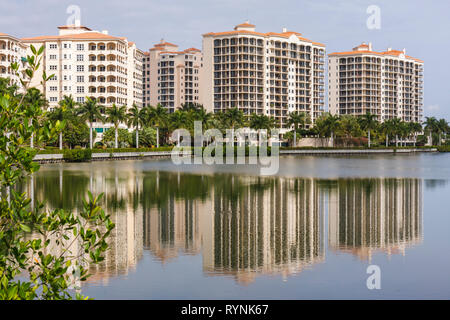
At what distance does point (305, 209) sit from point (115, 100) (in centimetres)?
13634

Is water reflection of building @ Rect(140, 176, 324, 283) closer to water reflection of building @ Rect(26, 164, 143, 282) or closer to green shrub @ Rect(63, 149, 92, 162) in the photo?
water reflection of building @ Rect(26, 164, 143, 282)

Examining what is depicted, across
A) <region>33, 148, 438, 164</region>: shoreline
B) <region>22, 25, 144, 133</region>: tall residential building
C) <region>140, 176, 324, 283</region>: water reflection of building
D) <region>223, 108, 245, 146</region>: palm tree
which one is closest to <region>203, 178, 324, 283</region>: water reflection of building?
<region>140, 176, 324, 283</region>: water reflection of building

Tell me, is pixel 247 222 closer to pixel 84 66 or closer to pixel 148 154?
pixel 148 154

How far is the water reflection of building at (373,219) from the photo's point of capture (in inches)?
1045

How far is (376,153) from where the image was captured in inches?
7608

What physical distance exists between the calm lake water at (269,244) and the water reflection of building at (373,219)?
0.24 ft

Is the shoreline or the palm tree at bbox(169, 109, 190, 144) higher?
the palm tree at bbox(169, 109, 190, 144)

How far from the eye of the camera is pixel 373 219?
1350 inches

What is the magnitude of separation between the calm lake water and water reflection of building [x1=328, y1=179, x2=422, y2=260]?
0.24 feet

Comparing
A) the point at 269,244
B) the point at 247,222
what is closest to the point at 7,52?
the point at 247,222

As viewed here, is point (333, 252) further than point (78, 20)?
No

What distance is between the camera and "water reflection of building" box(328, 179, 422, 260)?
26.5 meters

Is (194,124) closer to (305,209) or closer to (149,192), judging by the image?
(149,192)
